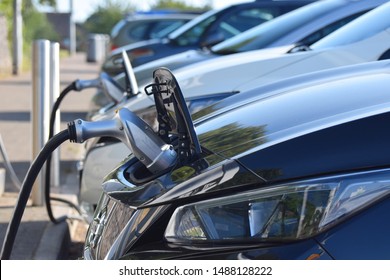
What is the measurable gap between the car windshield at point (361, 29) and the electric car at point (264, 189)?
2.63 metres

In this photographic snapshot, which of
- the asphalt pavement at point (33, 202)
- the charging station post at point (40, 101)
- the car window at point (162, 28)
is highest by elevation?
the car window at point (162, 28)

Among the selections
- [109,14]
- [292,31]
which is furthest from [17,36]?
[109,14]

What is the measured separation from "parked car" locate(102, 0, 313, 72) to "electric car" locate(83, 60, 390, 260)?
787 cm

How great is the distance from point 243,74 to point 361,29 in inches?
40.0

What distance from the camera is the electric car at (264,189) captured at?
6.95 feet

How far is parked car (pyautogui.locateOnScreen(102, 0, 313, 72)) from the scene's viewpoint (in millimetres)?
10555

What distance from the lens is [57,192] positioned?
6754 mm

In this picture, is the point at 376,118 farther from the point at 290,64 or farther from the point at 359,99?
the point at 290,64

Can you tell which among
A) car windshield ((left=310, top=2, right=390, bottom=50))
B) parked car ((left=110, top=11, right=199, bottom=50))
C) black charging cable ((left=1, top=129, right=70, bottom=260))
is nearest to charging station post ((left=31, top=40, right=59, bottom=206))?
car windshield ((left=310, top=2, right=390, bottom=50))

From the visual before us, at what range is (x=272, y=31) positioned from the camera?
699 centimetres

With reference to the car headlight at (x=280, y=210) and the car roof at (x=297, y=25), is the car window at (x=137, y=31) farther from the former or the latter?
the car headlight at (x=280, y=210)

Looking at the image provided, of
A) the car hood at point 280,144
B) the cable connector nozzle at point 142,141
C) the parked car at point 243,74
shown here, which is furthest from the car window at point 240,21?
the cable connector nozzle at point 142,141

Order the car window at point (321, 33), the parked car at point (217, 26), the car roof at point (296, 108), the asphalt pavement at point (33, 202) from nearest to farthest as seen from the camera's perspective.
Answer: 1. the car roof at point (296, 108)
2. the asphalt pavement at point (33, 202)
3. the car window at point (321, 33)
4. the parked car at point (217, 26)
